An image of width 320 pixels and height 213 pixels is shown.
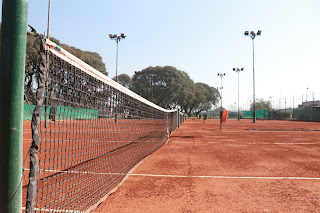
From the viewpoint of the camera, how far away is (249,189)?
4062 mm

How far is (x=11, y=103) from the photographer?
55.7 inches

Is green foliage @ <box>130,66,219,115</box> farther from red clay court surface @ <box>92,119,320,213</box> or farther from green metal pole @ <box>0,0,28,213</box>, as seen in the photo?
green metal pole @ <box>0,0,28,213</box>

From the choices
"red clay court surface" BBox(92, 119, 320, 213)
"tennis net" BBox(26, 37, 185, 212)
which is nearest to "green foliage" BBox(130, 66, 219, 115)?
"red clay court surface" BBox(92, 119, 320, 213)

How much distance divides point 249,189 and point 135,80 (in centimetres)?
7032

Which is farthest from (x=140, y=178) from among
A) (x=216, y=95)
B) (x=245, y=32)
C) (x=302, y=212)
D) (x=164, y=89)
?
(x=216, y=95)

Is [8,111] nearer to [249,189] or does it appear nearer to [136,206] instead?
[136,206]

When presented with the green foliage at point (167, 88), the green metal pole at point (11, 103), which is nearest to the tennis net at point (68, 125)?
the green metal pole at point (11, 103)

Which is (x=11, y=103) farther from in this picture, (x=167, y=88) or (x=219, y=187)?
(x=167, y=88)

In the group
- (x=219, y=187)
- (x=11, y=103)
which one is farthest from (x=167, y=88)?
(x=11, y=103)

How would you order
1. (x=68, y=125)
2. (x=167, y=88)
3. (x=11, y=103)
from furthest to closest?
(x=167, y=88), (x=68, y=125), (x=11, y=103)

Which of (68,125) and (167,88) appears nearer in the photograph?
(68,125)

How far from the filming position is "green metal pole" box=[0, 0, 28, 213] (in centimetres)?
140

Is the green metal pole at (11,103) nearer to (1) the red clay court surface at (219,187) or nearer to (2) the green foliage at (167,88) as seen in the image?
(1) the red clay court surface at (219,187)

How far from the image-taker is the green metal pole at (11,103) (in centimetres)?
140
